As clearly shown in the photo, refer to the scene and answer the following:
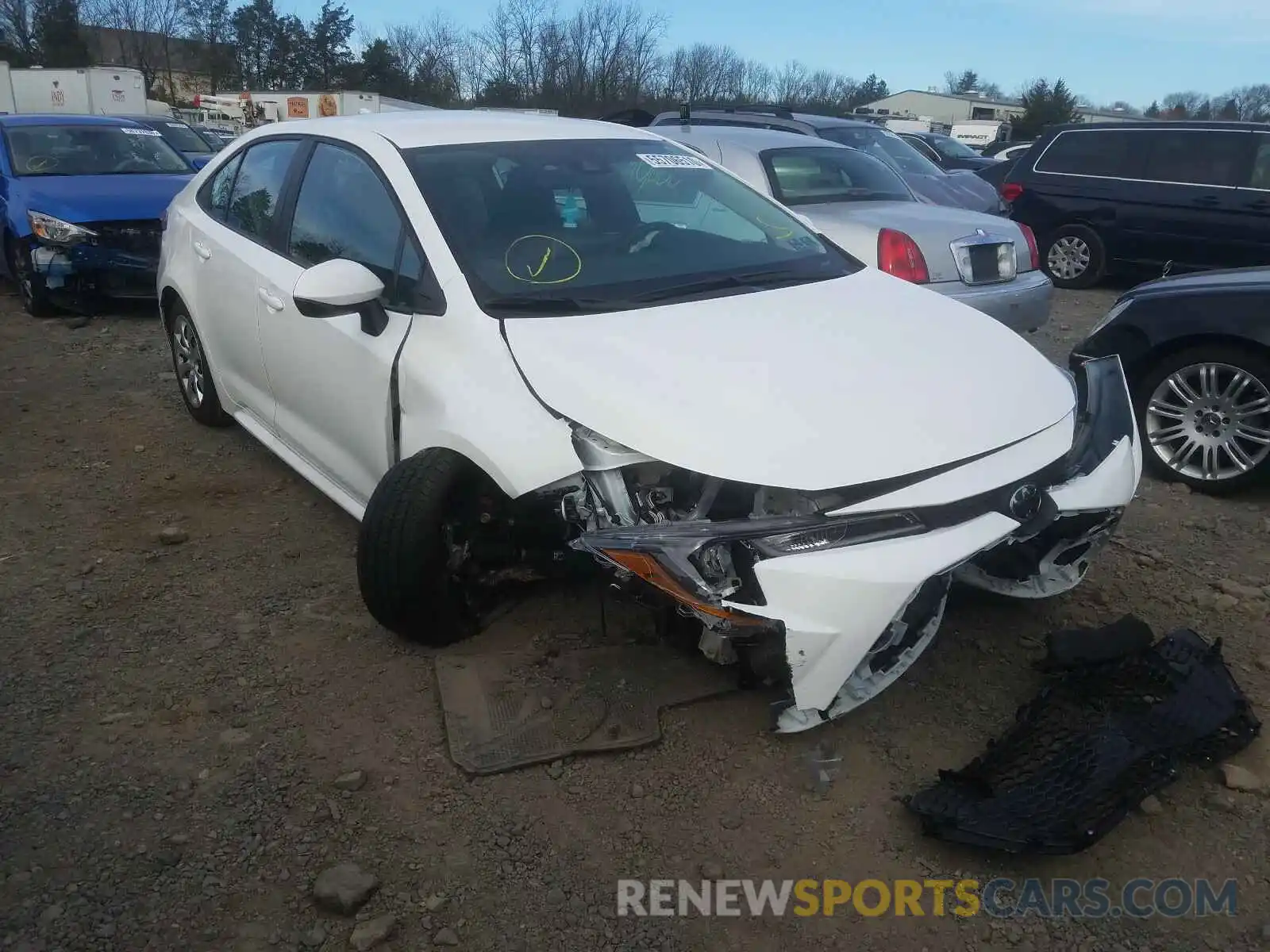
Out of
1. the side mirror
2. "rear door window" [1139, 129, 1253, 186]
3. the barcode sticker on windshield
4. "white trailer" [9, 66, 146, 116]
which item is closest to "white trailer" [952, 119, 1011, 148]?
"white trailer" [9, 66, 146, 116]

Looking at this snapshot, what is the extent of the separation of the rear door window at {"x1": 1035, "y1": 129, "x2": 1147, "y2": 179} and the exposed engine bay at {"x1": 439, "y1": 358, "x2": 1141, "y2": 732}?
8402 millimetres

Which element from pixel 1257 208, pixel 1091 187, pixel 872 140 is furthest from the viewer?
pixel 872 140

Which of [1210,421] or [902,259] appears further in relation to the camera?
[902,259]

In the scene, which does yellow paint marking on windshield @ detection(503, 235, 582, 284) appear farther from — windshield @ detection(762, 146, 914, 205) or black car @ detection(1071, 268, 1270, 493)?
windshield @ detection(762, 146, 914, 205)

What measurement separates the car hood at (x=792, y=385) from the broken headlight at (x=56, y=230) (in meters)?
6.33

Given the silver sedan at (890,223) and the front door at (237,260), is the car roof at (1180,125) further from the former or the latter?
the front door at (237,260)

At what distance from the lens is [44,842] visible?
100 inches

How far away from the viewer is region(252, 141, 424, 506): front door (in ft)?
11.2

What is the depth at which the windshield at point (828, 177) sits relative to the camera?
273 inches

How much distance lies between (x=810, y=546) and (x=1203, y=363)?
125 inches

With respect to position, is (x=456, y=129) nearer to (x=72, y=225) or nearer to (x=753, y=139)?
(x=753, y=139)

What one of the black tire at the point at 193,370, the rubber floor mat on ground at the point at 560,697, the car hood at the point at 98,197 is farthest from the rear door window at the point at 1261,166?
the car hood at the point at 98,197

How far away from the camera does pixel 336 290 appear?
322cm

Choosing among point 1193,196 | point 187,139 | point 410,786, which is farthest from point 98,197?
point 1193,196
